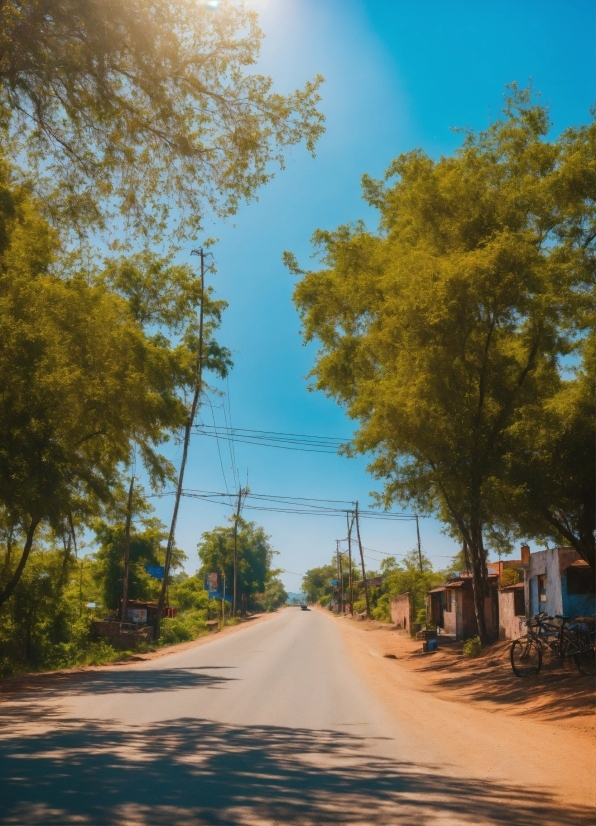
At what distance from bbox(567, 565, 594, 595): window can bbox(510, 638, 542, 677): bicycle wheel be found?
16.2ft

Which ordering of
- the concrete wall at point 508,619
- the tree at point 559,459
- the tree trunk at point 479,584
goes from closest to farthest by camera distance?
the tree at point 559,459
the tree trunk at point 479,584
the concrete wall at point 508,619

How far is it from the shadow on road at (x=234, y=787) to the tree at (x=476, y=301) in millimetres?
11352

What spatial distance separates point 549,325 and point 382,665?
13040 mm

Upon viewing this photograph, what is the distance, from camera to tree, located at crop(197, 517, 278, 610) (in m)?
109

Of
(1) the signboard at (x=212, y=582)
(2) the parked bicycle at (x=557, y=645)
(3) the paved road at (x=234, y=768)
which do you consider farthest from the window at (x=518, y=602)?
(1) the signboard at (x=212, y=582)

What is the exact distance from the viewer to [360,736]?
10.7m

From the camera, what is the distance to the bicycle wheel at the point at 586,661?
52.7 feet

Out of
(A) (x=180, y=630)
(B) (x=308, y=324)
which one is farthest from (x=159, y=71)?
(A) (x=180, y=630)

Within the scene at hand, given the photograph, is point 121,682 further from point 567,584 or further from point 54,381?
point 567,584

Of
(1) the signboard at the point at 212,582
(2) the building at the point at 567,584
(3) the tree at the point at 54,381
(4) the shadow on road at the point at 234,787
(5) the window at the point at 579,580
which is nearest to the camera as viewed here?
(4) the shadow on road at the point at 234,787

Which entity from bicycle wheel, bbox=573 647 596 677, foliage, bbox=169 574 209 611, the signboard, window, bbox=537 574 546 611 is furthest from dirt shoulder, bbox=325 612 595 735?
the signboard

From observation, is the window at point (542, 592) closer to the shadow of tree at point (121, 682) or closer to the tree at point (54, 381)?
the shadow of tree at point (121, 682)

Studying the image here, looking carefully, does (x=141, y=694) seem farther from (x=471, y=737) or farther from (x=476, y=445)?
(x=476, y=445)

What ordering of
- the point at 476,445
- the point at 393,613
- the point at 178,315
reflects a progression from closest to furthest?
the point at 476,445 → the point at 178,315 → the point at 393,613
